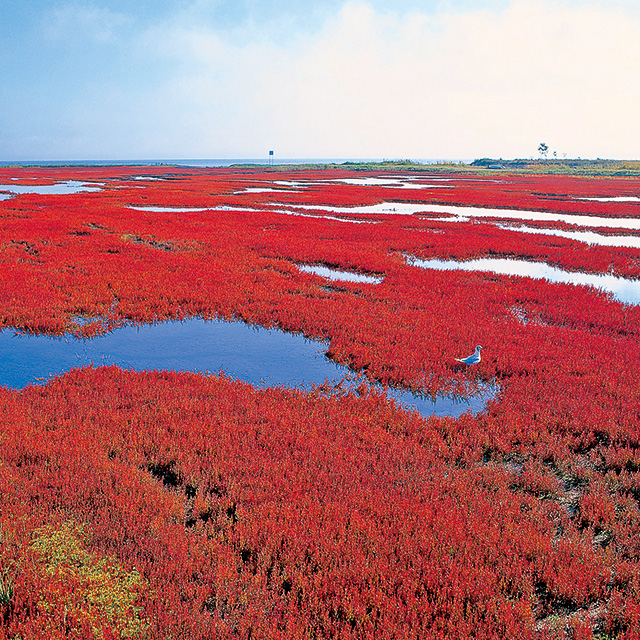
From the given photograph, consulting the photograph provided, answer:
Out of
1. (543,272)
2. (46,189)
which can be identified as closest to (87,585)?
(543,272)

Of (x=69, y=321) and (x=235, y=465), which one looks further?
(x=69, y=321)

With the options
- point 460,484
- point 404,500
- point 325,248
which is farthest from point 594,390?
point 325,248

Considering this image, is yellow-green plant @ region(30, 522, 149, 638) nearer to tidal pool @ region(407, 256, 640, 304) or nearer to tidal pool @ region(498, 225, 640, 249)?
tidal pool @ region(407, 256, 640, 304)

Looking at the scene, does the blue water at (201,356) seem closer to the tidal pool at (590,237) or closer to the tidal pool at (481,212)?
the tidal pool at (590,237)

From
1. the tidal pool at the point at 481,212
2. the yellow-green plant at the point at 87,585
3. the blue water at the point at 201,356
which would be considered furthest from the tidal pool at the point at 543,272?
the yellow-green plant at the point at 87,585

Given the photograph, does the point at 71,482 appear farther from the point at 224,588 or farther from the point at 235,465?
the point at 224,588

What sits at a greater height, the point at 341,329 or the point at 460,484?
the point at 341,329

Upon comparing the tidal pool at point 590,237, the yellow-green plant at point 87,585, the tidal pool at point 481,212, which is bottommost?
the yellow-green plant at point 87,585
